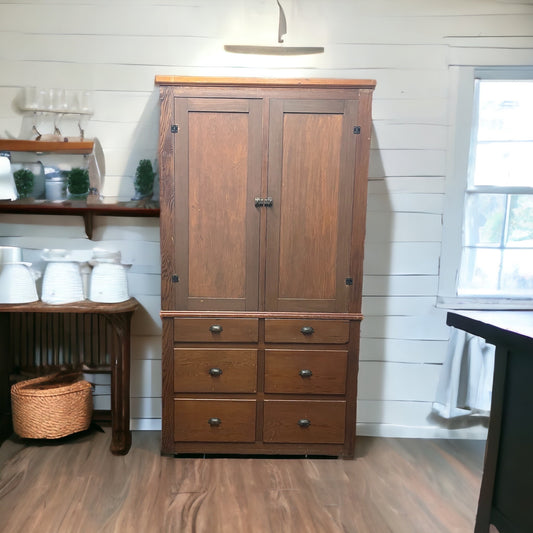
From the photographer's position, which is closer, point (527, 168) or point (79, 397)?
point (79, 397)

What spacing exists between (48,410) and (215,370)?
3.06 ft

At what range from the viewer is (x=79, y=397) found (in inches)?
100

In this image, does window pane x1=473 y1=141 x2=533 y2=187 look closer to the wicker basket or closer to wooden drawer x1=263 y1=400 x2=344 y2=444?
wooden drawer x1=263 y1=400 x2=344 y2=444

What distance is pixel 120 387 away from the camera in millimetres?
2453

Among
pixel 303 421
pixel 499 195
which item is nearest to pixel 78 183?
pixel 303 421

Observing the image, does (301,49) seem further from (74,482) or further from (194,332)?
(74,482)

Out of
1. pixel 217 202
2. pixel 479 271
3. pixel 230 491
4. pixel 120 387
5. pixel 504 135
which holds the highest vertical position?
pixel 504 135

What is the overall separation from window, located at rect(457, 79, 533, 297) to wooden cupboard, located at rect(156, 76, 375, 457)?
2.89 ft

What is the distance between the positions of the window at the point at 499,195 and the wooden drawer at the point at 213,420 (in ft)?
4.90

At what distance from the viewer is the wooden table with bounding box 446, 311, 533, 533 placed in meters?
1.35

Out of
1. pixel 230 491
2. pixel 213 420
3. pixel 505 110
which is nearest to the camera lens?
pixel 230 491

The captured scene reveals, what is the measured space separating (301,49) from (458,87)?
93 centimetres

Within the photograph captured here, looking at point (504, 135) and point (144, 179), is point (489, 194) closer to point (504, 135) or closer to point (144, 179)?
point (504, 135)

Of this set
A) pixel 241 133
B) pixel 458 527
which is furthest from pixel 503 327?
pixel 241 133
